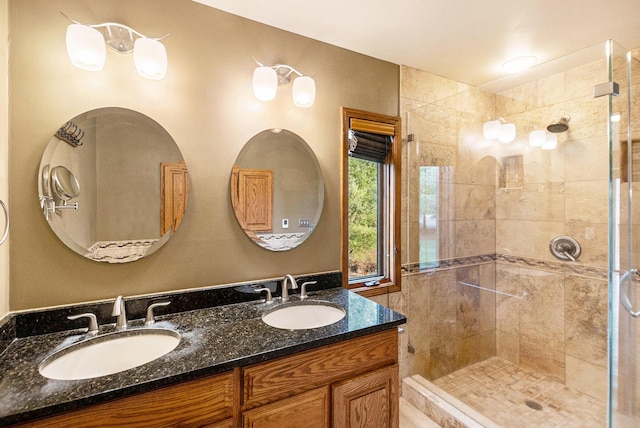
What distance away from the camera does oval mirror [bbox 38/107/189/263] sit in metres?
1.27

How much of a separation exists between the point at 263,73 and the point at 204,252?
3.31 ft

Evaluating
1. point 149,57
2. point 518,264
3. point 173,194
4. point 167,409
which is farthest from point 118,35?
point 518,264

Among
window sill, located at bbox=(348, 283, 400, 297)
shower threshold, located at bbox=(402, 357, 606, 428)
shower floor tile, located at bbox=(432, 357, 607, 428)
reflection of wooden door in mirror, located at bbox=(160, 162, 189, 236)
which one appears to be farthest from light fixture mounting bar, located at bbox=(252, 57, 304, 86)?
shower floor tile, located at bbox=(432, 357, 607, 428)

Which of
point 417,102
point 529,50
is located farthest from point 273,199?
point 529,50

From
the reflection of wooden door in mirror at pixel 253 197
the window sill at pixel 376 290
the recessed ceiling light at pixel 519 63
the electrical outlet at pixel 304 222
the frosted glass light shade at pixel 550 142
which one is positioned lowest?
the window sill at pixel 376 290

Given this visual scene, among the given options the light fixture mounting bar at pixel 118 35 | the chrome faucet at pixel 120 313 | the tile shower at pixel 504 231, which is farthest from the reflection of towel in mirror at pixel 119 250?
the tile shower at pixel 504 231

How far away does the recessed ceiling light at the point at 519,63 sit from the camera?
2123 mm

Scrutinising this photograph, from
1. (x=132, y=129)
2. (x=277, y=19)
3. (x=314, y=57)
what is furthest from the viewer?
(x=314, y=57)

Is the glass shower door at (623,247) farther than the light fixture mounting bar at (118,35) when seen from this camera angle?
Yes

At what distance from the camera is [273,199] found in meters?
1.76

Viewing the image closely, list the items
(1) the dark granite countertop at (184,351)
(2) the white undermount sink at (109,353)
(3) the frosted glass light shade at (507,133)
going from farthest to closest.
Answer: (3) the frosted glass light shade at (507,133) < (2) the white undermount sink at (109,353) < (1) the dark granite countertop at (184,351)

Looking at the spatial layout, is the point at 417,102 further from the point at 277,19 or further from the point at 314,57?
the point at 277,19

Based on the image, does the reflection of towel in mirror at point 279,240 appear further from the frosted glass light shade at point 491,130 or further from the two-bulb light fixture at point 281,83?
the frosted glass light shade at point 491,130

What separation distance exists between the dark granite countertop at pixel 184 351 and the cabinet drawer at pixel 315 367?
0.15 feet
